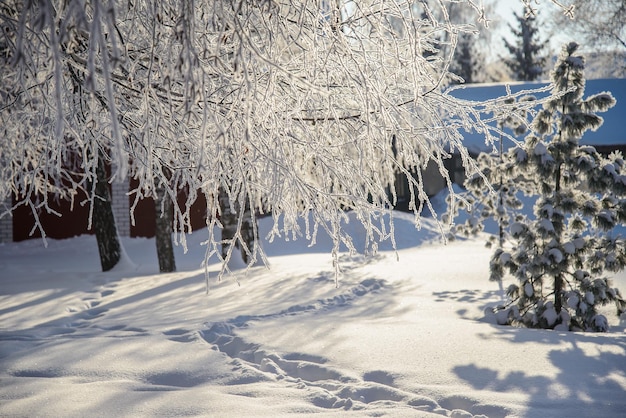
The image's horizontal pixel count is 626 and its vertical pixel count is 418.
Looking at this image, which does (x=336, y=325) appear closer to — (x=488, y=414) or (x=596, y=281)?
(x=488, y=414)

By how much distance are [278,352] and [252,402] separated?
1152 mm

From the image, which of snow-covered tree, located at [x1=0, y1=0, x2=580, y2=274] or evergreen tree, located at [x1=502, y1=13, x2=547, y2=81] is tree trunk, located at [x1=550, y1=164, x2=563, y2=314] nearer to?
snow-covered tree, located at [x1=0, y1=0, x2=580, y2=274]

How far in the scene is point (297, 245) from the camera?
16.2m

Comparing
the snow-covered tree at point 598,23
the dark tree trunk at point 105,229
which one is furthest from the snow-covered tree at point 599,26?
the dark tree trunk at point 105,229

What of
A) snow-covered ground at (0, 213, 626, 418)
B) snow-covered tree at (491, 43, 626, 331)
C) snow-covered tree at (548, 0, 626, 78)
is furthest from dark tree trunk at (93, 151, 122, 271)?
snow-covered tree at (548, 0, 626, 78)

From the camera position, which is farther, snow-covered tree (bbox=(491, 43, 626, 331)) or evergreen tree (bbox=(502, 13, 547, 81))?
evergreen tree (bbox=(502, 13, 547, 81))

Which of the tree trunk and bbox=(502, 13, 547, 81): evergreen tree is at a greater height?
bbox=(502, 13, 547, 81): evergreen tree

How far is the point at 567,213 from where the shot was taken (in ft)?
22.0

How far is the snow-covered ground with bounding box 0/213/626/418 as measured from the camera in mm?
3799

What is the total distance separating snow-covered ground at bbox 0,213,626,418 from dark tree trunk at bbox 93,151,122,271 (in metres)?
2.58

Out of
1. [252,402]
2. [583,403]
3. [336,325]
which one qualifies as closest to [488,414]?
[583,403]

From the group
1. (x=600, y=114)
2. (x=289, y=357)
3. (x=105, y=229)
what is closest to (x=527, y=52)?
(x=600, y=114)

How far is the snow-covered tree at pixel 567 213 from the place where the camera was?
6.55 m

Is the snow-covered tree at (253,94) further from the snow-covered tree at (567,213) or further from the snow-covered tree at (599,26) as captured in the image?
the snow-covered tree at (599,26)
